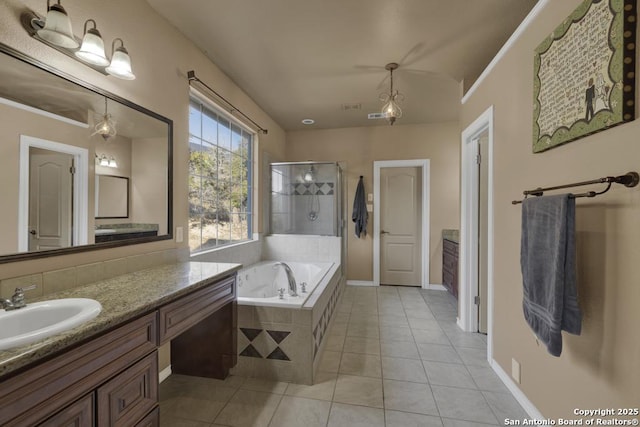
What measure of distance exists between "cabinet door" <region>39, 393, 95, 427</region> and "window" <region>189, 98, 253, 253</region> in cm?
155

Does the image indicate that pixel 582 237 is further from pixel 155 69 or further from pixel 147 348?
pixel 155 69

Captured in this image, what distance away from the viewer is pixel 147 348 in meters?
1.16

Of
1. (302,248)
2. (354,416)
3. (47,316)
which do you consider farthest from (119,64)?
(302,248)

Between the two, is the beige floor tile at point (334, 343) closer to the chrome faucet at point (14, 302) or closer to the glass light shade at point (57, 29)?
the chrome faucet at point (14, 302)

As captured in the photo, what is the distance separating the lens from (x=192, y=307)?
1.49 meters

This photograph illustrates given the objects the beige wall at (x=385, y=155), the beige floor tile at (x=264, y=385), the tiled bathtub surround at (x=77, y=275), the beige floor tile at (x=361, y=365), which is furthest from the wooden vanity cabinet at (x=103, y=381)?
the beige wall at (x=385, y=155)

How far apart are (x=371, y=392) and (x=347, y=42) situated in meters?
2.65

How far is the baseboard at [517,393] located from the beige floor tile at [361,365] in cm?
86

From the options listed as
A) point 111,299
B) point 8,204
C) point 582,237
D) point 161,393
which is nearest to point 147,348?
point 111,299

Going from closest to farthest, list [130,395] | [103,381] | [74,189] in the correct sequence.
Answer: [103,381], [130,395], [74,189]

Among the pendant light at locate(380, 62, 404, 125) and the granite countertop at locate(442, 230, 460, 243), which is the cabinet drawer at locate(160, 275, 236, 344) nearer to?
the pendant light at locate(380, 62, 404, 125)

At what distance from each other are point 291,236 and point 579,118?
3.29 meters

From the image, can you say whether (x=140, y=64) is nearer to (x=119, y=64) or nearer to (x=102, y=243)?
(x=119, y=64)

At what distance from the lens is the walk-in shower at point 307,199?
416cm
